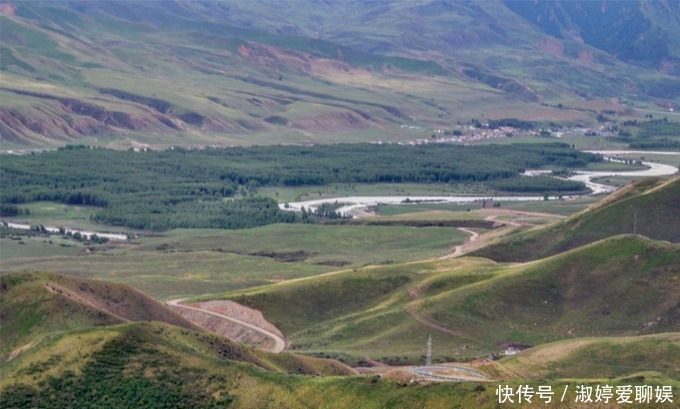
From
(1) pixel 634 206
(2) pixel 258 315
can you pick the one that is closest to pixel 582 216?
(1) pixel 634 206

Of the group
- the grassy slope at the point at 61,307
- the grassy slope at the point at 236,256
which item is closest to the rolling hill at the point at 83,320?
A: the grassy slope at the point at 61,307

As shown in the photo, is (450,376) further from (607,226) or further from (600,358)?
(607,226)

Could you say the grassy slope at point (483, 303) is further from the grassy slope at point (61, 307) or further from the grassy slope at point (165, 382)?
the grassy slope at point (165, 382)

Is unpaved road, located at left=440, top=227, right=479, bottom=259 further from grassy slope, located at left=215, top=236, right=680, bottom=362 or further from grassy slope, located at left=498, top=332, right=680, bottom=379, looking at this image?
grassy slope, located at left=498, top=332, right=680, bottom=379

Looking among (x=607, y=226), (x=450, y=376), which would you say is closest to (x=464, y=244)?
(x=607, y=226)

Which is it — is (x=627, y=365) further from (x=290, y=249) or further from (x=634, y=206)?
(x=290, y=249)

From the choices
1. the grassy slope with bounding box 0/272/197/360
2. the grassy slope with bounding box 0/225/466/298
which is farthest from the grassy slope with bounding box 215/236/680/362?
the grassy slope with bounding box 0/225/466/298
